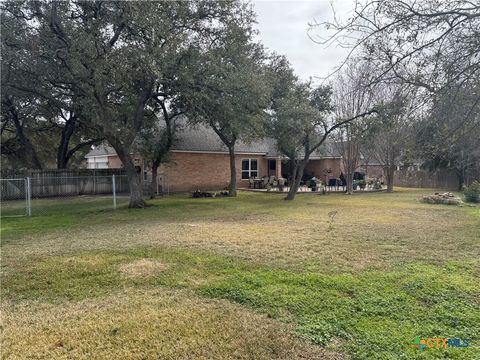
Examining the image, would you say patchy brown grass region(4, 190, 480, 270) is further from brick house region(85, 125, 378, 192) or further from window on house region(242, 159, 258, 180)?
window on house region(242, 159, 258, 180)

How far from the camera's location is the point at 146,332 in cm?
311

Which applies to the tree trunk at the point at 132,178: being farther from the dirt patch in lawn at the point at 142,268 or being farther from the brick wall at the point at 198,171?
the dirt patch in lawn at the point at 142,268

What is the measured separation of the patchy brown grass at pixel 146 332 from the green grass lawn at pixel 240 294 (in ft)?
0.04

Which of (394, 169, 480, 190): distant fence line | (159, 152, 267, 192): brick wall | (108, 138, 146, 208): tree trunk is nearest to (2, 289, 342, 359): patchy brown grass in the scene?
(108, 138, 146, 208): tree trunk

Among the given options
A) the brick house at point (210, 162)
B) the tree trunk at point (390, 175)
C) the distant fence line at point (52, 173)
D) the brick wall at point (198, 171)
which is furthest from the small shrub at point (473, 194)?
the distant fence line at point (52, 173)

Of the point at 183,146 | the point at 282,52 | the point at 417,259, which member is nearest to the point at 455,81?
the point at 417,259

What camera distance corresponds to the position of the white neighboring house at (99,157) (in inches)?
1031

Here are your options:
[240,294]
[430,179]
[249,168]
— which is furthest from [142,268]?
[430,179]

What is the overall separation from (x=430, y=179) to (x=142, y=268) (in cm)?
2693

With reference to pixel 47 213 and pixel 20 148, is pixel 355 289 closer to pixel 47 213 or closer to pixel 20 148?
pixel 47 213

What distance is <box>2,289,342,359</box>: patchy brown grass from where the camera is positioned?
2.79 metres

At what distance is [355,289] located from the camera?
4141 mm

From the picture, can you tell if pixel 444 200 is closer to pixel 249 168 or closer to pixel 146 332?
pixel 249 168

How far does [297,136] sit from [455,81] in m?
10.4
